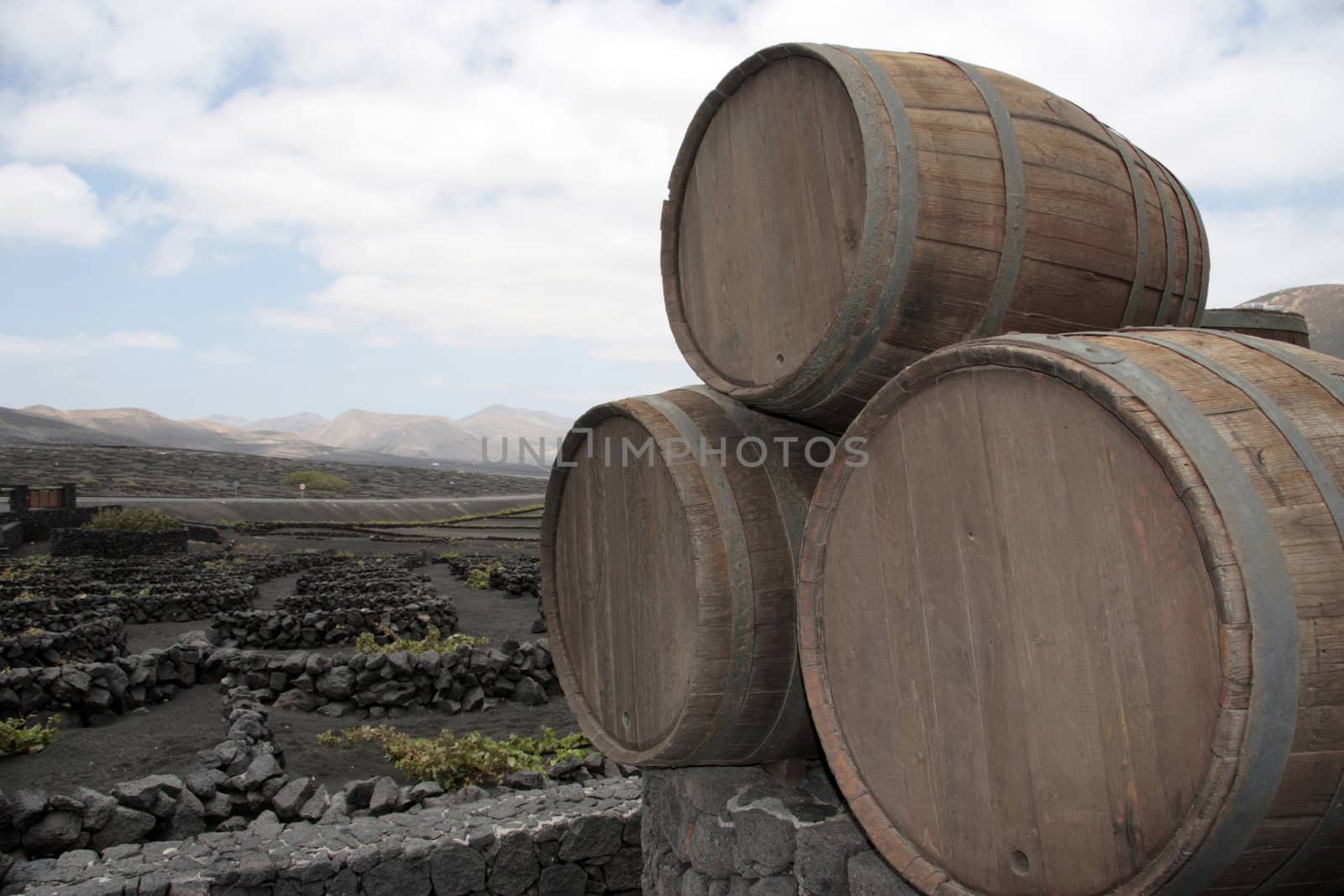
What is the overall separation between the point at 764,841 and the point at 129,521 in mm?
28035

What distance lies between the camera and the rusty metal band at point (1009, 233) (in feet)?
5.96

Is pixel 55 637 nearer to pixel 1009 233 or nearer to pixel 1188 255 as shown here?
pixel 1009 233

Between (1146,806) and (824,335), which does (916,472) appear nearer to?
(824,335)

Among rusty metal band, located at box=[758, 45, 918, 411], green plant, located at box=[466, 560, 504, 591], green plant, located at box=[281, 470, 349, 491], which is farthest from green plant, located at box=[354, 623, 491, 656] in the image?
green plant, located at box=[281, 470, 349, 491]

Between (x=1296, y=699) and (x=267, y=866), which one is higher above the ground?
(x=1296, y=699)

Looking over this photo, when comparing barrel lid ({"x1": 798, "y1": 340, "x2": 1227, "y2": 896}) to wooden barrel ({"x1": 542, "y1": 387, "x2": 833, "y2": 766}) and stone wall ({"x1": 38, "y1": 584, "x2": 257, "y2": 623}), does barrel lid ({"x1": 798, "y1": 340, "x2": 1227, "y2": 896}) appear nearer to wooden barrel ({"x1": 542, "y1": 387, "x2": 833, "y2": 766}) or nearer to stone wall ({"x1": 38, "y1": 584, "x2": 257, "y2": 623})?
wooden barrel ({"x1": 542, "y1": 387, "x2": 833, "y2": 766})

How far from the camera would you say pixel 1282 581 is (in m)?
1.11

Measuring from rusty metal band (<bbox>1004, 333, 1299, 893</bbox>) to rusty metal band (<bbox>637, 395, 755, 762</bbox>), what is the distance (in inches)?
44.0

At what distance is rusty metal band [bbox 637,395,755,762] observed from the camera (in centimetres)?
219

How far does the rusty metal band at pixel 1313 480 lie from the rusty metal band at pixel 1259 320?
1308mm

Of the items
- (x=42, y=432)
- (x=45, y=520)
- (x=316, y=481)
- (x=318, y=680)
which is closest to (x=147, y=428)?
(x=42, y=432)

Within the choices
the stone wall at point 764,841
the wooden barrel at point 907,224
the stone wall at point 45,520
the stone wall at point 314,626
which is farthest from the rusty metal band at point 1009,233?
the stone wall at point 45,520

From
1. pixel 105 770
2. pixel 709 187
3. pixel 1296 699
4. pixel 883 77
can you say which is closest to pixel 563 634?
pixel 709 187

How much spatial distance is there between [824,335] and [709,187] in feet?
2.64
